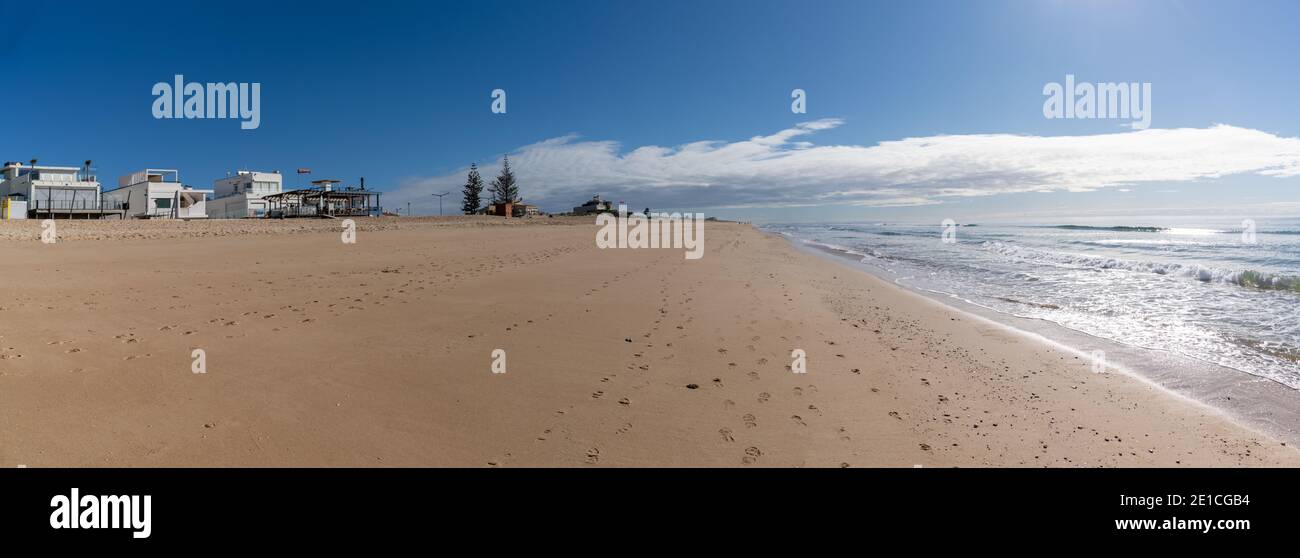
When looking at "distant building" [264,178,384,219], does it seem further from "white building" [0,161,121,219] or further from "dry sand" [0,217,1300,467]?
"dry sand" [0,217,1300,467]

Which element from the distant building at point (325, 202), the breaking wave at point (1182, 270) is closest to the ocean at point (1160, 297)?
the breaking wave at point (1182, 270)

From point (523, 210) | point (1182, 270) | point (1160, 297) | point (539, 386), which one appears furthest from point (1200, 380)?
point (523, 210)

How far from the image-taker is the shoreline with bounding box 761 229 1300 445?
5.15 meters

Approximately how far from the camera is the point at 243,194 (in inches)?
2249

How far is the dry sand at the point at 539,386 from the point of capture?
3.85 m

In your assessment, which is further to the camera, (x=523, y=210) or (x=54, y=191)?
(x=523, y=210)

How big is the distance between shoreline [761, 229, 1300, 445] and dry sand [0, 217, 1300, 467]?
30 centimetres

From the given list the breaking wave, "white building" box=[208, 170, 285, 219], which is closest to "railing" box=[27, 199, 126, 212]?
"white building" box=[208, 170, 285, 219]

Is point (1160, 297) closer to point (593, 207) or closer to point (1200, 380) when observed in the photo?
point (1200, 380)

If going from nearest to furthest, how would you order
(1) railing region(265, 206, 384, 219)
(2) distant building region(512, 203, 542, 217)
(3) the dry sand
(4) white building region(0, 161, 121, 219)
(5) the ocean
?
(3) the dry sand
(5) the ocean
(4) white building region(0, 161, 121, 219)
(1) railing region(265, 206, 384, 219)
(2) distant building region(512, 203, 542, 217)

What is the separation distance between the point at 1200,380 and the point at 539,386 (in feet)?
23.9

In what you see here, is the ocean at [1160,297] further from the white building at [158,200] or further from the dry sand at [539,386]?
the white building at [158,200]
